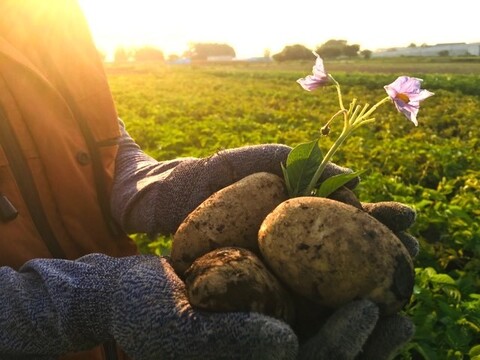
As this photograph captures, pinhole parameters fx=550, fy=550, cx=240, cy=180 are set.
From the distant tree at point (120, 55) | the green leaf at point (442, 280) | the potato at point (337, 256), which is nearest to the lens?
the potato at point (337, 256)

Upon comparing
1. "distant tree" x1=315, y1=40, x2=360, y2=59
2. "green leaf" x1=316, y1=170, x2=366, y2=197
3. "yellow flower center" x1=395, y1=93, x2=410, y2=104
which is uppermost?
"yellow flower center" x1=395, y1=93, x2=410, y2=104

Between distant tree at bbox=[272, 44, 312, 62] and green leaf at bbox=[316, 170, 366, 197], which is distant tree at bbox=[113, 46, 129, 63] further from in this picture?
green leaf at bbox=[316, 170, 366, 197]

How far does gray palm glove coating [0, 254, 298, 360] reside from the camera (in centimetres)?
102

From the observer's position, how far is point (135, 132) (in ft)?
23.0

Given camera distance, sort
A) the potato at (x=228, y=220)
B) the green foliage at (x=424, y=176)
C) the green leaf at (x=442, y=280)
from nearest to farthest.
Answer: the potato at (x=228, y=220), the green foliage at (x=424, y=176), the green leaf at (x=442, y=280)

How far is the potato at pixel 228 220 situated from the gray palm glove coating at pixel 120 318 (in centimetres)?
8

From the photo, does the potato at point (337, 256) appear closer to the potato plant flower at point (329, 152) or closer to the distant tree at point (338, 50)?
the potato plant flower at point (329, 152)

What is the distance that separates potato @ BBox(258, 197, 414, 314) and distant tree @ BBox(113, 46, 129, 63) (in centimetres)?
8941

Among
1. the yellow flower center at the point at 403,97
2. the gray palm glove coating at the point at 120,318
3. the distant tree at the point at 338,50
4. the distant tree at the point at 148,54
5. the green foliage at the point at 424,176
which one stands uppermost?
the yellow flower center at the point at 403,97

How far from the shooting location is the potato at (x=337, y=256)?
119 cm

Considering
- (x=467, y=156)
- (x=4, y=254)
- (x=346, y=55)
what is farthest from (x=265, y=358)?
(x=346, y=55)

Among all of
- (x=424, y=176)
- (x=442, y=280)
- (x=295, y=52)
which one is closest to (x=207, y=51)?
(x=295, y=52)

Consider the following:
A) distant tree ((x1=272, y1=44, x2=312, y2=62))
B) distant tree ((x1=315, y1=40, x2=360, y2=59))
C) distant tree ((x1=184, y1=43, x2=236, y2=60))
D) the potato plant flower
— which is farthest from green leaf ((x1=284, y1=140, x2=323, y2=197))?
distant tree ((x1=184, y1=43, x2=236, y2=60))

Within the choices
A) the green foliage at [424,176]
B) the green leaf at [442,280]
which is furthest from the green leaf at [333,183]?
the green leaf at [442,280]
